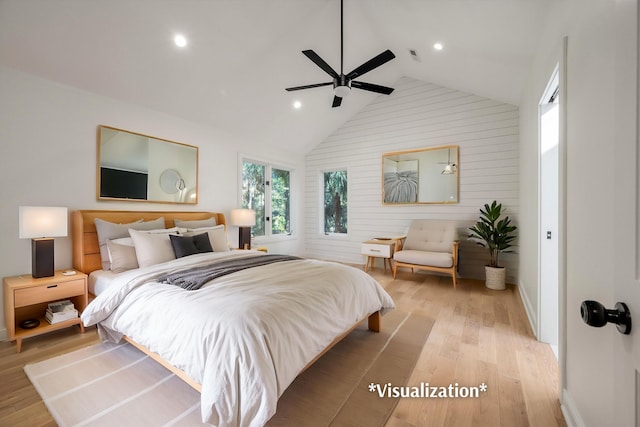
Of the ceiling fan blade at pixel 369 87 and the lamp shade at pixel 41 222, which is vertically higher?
the ceiling fan blade at pixel 369 87

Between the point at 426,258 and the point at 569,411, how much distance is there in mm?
2613

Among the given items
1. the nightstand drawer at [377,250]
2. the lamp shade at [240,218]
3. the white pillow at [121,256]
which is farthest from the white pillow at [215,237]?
the nightstand drawer at [377,250]

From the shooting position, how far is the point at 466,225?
456cm

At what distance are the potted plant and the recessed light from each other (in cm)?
441

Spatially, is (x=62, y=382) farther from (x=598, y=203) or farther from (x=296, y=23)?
(x=296, y=23)

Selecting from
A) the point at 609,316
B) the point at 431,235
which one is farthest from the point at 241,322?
the point at 431,235

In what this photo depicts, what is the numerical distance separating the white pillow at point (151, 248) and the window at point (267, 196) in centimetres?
215

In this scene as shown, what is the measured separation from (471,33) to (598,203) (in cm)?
243

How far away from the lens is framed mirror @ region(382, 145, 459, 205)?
15.4 feet

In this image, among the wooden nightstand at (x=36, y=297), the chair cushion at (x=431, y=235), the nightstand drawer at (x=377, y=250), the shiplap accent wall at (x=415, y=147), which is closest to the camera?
the wooden nightstand at (x=36, y=297)

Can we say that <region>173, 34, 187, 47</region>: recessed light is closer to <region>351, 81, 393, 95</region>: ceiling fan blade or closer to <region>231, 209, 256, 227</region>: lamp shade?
<region>351, 81, 393, 95</region>: ceiling fan blade

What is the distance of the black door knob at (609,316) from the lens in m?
0.63

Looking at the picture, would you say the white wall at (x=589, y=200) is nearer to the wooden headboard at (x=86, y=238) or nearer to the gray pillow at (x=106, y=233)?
the gray pillow at (x=106, y=233)

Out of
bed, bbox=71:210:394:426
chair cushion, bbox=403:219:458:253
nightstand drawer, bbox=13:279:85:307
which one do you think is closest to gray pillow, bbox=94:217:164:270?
bed, bbox=71:210:394:426
